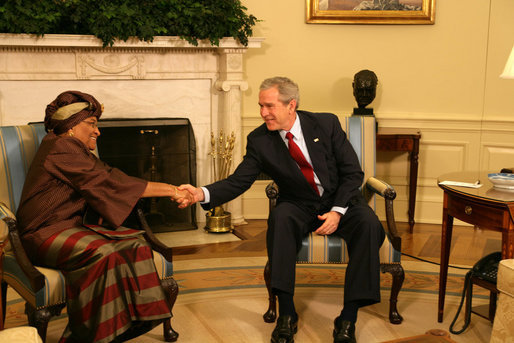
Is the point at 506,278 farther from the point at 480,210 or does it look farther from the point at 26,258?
the point at 26,258

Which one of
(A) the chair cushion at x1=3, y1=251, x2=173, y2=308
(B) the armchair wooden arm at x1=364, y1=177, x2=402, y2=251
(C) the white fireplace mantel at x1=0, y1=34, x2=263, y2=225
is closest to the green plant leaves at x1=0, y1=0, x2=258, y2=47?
(C) the white fireplace mantel at x1=0, y1=34, x2=263, y2=225

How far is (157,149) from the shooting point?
489cm

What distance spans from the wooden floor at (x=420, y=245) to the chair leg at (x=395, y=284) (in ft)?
3.76

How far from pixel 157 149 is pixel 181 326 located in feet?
6.75

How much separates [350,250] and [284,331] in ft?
1.75

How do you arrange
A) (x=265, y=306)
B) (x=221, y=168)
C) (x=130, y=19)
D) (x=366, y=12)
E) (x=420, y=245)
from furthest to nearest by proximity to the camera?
1. (x=366, y=12)
2. (x=221, y=168)
3. (x=420, y=245)
4. (x=130, y=19)
5. (x=265, y=306)

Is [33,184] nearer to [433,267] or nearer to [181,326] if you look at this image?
[181,326]

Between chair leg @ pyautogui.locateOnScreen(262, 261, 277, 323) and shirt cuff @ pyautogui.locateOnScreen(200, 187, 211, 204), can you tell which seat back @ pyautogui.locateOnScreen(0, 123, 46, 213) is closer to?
shirt cuff @ pyautogui.locateOnScreen(200, 187, 211, 204)

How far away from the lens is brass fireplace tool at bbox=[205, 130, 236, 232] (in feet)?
16.3

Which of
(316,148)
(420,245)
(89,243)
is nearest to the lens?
(89,243)

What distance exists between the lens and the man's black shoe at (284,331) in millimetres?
2863

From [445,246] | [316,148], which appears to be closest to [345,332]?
[445,246]

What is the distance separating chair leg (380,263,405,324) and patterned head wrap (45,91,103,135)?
5.63 feet

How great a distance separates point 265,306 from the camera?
342 cm
